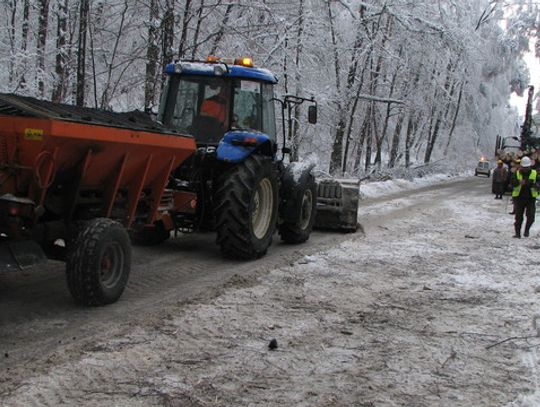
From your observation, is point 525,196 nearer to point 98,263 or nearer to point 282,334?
point 282,334

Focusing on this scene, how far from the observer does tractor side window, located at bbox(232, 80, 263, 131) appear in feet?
27.3

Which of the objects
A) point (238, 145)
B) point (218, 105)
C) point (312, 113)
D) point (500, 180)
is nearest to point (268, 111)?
point (312, 113)

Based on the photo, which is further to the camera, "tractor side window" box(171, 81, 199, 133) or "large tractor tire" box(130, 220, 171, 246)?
"large tractor tire" box(130, 220, 171, 246)

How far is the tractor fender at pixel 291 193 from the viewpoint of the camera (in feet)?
30.4

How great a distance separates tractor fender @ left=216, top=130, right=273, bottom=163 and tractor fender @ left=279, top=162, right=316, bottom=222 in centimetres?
143

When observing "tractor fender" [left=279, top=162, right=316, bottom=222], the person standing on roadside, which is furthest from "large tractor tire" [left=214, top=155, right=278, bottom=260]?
the person standing on roadside

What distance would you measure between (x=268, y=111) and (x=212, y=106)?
0.87 metres

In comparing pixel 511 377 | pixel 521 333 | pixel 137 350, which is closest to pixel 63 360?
pixel 137 350

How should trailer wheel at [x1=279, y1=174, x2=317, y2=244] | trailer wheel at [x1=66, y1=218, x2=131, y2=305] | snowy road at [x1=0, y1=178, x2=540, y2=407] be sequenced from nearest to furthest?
snowy road at [x1=0, y1=178, x2=540, y2=407] → trailer wheel at [x1=66, y1=218, x2=131, y2=305] → trailer wheel at [x1=279, y1=174, x2=317, y2=244]

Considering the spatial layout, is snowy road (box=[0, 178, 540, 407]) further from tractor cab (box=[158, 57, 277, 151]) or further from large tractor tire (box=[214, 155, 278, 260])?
tractor cab (box=[158, 57, 277, 151])

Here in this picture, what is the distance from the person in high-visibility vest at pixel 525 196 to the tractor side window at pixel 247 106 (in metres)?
5.69

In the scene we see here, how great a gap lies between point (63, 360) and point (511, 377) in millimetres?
3057

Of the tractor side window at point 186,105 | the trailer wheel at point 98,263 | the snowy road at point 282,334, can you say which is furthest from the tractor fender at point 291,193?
the trailer wheel at point 98,263

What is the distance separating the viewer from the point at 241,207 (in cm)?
757
